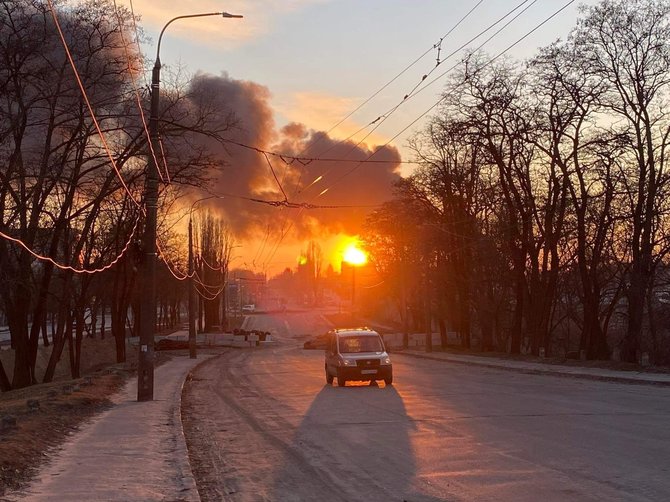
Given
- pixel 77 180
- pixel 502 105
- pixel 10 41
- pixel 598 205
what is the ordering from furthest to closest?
pixel 598 205 < pixel 502 105 < pixel 77 180 < pixel 10 41

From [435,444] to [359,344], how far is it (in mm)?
13951

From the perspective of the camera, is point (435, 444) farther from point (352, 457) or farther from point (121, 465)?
point (121, 465)

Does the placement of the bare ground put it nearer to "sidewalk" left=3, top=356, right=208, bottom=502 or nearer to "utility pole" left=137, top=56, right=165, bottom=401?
"sidewalk" left=3, top=356, right=208, bottom=502

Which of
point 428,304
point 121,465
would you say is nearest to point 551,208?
point 428,304

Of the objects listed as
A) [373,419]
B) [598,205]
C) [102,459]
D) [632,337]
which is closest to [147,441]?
[102,459]

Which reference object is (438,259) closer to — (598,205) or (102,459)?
(598,205)

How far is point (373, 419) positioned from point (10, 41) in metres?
19.8

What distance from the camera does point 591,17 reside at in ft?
119

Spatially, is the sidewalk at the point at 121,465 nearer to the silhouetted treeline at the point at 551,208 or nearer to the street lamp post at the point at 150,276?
the street lamp post at the point at 150,276

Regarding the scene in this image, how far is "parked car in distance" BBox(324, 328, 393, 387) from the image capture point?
25.0 meters

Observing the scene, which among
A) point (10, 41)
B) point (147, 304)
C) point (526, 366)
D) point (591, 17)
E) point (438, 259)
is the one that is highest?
point (591, 17)

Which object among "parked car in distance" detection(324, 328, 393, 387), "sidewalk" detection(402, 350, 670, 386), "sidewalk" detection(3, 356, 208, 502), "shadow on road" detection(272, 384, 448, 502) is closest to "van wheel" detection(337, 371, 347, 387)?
"parked car in distance" detection(324, 328, 393, 387)

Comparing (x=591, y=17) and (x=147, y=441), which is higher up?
(x=591, y=17)

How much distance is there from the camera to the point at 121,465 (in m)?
10.1
